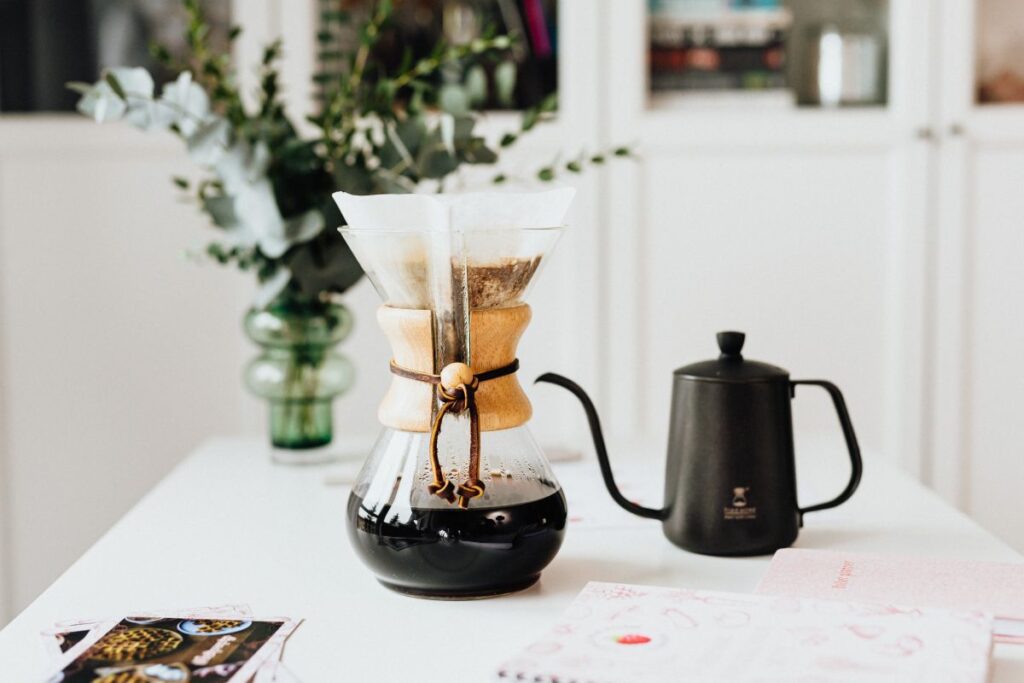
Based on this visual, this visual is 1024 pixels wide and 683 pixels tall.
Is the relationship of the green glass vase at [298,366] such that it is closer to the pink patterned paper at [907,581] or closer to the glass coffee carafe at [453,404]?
Answer: the glass coffee carafe at [453,404]

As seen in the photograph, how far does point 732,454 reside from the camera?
0.91 meters

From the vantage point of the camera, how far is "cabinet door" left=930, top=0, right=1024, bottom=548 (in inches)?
81.1

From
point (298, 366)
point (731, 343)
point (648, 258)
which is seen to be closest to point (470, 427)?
point (731, 343)

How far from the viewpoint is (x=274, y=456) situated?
1.34 meters

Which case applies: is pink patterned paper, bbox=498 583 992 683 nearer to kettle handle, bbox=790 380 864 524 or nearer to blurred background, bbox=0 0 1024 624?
kettle handle, bbox=790 380 864 524

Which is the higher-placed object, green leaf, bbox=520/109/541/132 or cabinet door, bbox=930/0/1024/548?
green leaf, bbox=520/109/541/132

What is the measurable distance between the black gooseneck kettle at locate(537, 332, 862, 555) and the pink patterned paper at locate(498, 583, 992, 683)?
20 centimetres

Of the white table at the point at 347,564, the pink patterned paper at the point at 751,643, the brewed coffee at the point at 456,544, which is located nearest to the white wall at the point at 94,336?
the white table at the point at 347,564

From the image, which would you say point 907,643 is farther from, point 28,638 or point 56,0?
point 56,0

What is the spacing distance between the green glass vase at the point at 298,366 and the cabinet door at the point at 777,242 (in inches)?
34.6

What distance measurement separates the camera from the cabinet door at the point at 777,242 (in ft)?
6.82

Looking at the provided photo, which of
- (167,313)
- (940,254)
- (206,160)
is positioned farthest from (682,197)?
(206,160)

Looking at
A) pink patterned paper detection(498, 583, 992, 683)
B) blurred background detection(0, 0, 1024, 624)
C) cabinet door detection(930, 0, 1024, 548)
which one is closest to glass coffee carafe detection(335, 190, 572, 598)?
pink patterned paper detection(498, 583, 992, 683)

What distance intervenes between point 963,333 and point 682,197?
0.56m
